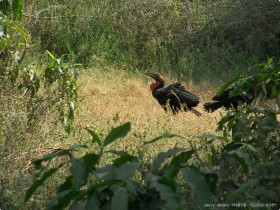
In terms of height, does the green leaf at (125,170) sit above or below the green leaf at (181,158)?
below

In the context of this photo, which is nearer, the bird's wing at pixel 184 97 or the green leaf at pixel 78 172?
the green leaf at pixel 78 172

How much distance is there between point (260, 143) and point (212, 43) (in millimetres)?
7759

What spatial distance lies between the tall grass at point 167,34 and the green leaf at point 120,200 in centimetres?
735

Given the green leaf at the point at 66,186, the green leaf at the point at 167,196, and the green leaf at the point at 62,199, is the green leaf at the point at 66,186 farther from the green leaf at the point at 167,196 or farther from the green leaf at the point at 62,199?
the green leaf at the point at 167,196

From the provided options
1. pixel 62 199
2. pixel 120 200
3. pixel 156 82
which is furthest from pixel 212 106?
pixel 120 200

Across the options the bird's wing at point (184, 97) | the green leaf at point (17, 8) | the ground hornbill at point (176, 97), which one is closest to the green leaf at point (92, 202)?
the green leaf at point (17, 8)

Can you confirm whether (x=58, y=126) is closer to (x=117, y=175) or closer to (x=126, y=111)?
(x=126, y=111)

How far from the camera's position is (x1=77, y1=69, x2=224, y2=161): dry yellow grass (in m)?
5.90

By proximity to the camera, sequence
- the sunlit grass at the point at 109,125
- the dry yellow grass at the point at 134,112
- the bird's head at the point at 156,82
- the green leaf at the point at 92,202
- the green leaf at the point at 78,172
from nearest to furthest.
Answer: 1. the green leaf at the point at 92,202
2. the green leaf at the point at 78,172
3. the sunlit grass at the point at 109,125
4. the dry yellow grass at the point at 134,112
5. the bird's head at the point at 156,82

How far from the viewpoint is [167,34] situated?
11.0 m

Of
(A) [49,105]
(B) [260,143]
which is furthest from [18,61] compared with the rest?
(B) [260,143]

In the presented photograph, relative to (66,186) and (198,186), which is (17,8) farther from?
(198,186)

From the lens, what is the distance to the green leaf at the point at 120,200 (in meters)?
2.57

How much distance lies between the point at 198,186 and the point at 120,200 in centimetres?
34
